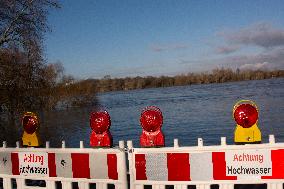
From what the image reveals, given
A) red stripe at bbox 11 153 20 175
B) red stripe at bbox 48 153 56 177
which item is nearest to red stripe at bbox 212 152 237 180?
red stripe at bbox 48 153 56 177

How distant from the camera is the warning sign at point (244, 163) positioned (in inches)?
171

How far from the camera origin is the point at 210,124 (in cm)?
2380

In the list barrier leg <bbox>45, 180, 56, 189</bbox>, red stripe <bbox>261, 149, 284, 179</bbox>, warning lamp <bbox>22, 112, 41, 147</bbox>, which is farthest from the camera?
warning lamp <bbox>22, 112, 41, 147</bbox>

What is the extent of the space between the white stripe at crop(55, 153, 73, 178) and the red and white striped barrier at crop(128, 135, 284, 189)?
2.81 feet

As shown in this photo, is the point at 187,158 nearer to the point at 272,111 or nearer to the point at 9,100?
the point at 9,100

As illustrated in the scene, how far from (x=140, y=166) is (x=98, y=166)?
1.78 ft

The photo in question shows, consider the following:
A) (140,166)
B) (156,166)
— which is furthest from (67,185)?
(156,166)

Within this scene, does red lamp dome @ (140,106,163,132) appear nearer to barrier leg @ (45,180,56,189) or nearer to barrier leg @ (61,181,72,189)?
barrier leg @ (61,181,72,189)

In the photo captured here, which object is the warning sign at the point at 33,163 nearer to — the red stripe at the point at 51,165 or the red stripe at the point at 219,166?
the red stripe at the point at 51,165

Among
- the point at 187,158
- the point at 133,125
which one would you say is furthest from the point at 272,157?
the point at 133,125

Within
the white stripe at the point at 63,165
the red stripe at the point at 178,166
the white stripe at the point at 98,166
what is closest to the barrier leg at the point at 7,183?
the white stripe at the point at 63,165

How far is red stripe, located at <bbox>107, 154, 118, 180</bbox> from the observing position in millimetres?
4715

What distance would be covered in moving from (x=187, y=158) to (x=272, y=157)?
37.9 inches

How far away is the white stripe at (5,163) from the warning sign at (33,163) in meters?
0.19
